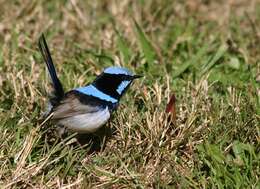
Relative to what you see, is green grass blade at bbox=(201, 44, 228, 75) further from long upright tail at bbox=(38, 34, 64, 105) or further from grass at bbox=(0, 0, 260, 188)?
long upright tail at bbox=(38, 34, 64, 105)

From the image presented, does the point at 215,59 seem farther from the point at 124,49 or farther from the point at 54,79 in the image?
the point at 54,79

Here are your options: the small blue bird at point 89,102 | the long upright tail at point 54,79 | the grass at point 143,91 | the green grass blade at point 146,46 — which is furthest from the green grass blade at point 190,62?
the long upright tail at point 54,79

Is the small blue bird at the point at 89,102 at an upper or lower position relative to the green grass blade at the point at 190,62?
upper

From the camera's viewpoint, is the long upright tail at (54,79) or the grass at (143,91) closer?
the grass at (143,91)

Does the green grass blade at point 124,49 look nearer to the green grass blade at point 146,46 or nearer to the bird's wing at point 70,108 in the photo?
the green grass blade at point 146,46

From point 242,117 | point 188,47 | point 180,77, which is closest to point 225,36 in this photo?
point 188,47

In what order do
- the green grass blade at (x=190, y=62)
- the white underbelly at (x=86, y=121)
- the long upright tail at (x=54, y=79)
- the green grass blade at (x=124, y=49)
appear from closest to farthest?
the white underbelly at (x=86, y=121) → the long upright tail at (x=54, y=79) → the green grass blade at (x=190, y=62) → the green grass blade at (x=124, y=49)

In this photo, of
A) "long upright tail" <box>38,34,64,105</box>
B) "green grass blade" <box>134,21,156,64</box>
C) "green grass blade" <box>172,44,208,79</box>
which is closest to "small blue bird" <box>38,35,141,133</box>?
"long upright tail" <box>38,34,64,105</box>

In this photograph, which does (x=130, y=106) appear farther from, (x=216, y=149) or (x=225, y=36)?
(x=225, y=36)
